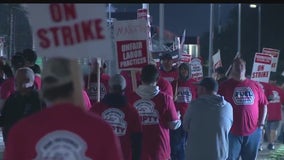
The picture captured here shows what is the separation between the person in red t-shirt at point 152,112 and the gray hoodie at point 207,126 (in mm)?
234

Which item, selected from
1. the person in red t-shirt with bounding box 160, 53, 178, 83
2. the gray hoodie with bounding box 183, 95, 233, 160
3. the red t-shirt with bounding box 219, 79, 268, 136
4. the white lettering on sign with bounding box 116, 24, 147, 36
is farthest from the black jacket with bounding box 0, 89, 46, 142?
the person in red t-shirt with bounding box 160, 53, 178, 83

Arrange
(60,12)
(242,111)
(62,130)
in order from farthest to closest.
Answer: (242,111)
(60,12)
(62,130)

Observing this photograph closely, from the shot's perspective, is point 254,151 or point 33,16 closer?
point 33,16

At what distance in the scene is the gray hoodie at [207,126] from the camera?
29.0 ft

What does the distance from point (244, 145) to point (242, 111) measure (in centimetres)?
58

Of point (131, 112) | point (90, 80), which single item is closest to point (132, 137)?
point (131, 112)

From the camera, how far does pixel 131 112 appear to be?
7.77m

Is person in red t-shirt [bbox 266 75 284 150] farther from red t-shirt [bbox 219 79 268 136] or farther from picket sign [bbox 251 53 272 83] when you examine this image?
red t-shirt [bbox 219 79 268 136]

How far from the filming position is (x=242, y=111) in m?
11.2

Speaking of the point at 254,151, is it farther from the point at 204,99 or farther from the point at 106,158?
the point at 106,158

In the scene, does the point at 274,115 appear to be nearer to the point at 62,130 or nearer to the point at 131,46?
the point at 131,46

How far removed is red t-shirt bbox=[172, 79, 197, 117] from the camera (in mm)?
12664

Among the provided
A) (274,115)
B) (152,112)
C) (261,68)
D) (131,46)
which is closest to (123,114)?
(152,112)

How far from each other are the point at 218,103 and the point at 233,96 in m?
2.38
